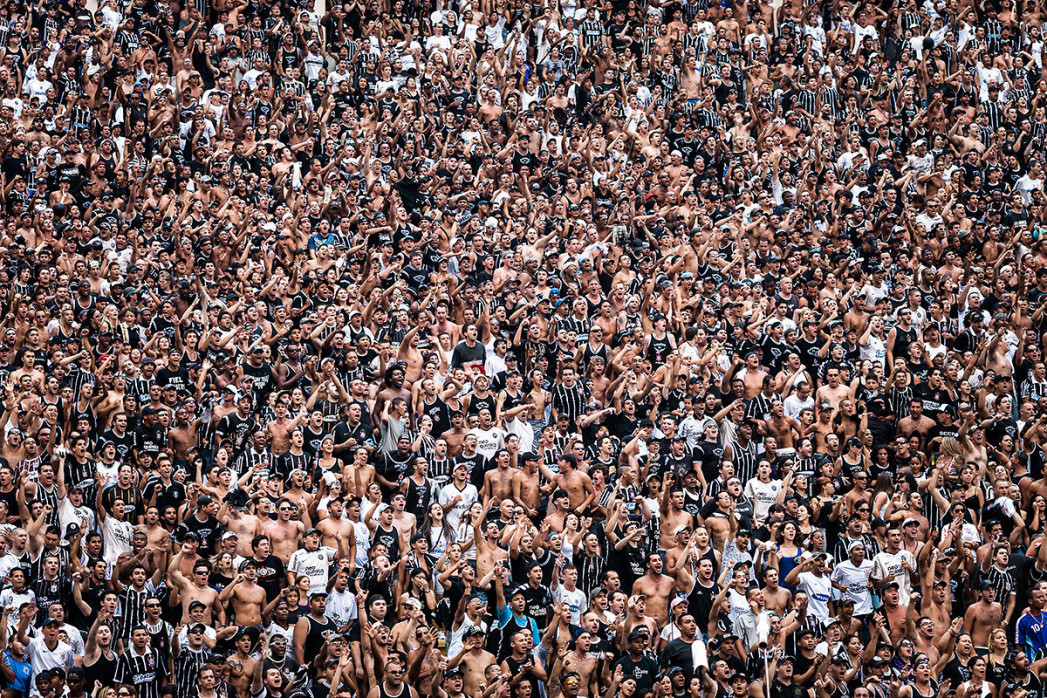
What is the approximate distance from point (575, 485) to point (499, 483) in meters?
0.72

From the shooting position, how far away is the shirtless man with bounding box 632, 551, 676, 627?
14.3 m

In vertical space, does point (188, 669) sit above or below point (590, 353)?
below

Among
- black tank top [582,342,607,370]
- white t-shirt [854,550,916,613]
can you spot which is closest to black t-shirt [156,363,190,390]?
black tank top [582,342,607,370]

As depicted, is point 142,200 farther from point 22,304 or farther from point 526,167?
point 526,167

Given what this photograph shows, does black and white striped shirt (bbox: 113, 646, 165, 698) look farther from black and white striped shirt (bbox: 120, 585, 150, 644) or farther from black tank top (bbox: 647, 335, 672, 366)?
black tank top (bbox: 647, 335, 672, 366)

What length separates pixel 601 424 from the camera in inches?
648

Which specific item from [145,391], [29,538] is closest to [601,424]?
[145,391]

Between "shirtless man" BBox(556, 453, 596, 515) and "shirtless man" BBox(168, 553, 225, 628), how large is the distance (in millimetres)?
3387

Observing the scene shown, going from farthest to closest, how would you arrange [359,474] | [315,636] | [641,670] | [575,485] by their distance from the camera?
[359,474]
[575,485]
[315,636]
[641,670]

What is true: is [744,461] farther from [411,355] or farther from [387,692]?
[387,692]

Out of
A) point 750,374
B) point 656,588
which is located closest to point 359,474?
point 656,588

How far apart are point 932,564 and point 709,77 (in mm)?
9350

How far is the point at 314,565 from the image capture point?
14.5 meters

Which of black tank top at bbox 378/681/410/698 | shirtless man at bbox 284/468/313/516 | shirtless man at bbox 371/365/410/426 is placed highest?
shirtless man at bbox 371/365/410/426
